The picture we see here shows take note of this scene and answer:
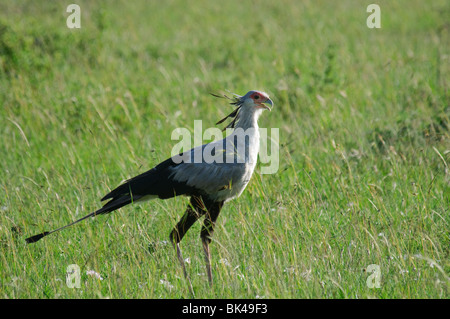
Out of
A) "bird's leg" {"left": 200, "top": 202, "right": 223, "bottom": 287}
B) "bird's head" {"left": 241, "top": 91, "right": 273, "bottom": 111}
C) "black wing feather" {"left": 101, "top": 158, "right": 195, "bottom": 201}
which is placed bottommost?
"bird's leg" {"left": 200, "top": 202, "right": 223, "bottom": 287}

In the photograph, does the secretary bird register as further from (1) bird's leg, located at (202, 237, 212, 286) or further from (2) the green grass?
(2) the green grass

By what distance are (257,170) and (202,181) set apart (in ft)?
4.13

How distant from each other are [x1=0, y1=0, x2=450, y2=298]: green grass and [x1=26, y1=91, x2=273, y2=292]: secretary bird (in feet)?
0.68

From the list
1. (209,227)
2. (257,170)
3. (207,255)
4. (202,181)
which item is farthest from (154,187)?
(257,170)

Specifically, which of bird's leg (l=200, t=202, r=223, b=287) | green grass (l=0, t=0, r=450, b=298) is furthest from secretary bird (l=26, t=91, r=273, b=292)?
green grass (l=0, t=0, r=450, b=298)

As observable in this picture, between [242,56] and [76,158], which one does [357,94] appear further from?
[76,158]

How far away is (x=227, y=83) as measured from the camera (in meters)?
8.49

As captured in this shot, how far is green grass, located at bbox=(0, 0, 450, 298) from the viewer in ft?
12.5

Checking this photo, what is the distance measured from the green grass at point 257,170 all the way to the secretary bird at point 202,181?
0.21 meters

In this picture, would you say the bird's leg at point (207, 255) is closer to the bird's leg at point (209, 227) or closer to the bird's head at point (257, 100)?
the bird's leg at point (209, 227)

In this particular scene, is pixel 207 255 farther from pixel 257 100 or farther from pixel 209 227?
pixel 257 100

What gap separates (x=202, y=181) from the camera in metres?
4.30
